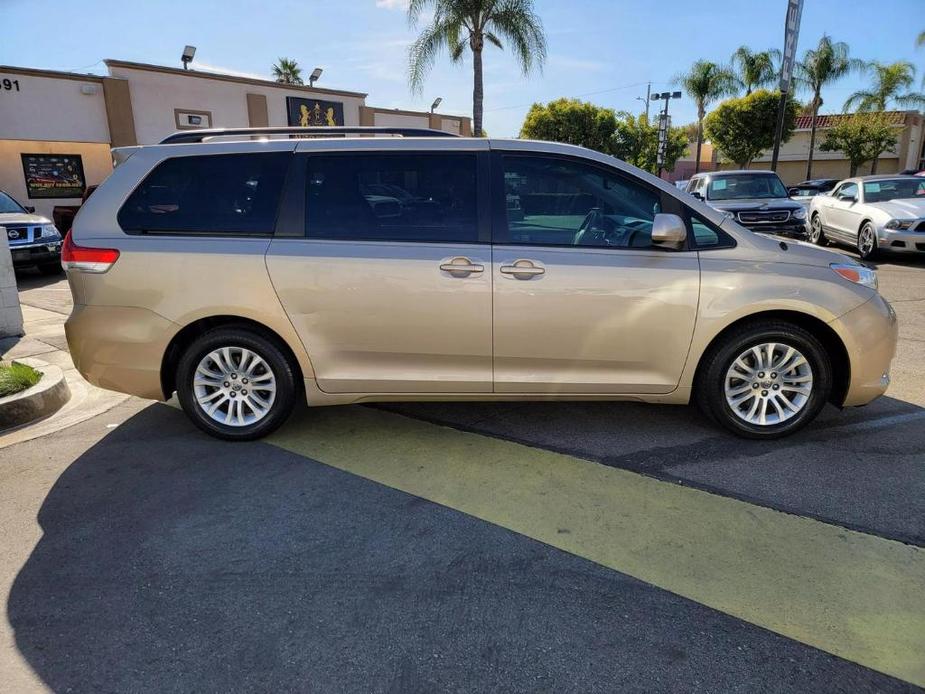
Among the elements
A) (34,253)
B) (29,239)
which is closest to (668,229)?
(34,253)

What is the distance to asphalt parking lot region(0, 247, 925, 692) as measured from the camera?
234cm

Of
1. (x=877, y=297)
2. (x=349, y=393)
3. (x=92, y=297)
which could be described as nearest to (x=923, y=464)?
(x=877, y=297)

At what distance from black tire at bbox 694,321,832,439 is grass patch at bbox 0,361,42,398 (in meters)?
4.88

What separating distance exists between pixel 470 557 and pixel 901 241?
12.1 meters

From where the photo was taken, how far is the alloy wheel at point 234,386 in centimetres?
417

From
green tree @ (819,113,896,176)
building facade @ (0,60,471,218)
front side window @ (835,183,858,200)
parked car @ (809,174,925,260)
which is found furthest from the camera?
green tree @ (819,113,896,176)

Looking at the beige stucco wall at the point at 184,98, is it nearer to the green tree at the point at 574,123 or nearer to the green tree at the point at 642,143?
the green tree at the point at 574,123

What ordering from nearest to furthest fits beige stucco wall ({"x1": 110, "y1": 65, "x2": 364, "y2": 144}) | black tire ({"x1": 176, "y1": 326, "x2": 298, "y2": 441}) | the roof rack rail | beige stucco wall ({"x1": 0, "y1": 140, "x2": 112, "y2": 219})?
black tire ({"x1": 176, "y1": 326, "x2": 298, "y2": 441}) → the roof rack rail → beige stucco wall ({"x1": 0, "y1": 140, "x2": 112, "y2": 219}) → beige stucco wall ({"x1": 110, "y1": 65, "x2": 364, "y2": 144})

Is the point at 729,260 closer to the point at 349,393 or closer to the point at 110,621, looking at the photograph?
the point at 349,393

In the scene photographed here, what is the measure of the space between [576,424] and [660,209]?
61.2 inches

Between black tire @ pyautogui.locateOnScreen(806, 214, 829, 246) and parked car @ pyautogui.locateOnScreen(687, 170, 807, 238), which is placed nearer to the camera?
parked car @ pyautogui.locateOnScreen(687, 170, 807, 238)

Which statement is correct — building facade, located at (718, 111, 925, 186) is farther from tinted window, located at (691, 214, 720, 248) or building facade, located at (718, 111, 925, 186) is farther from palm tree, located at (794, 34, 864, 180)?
tinted window, located at (691, 214, 720, 248)

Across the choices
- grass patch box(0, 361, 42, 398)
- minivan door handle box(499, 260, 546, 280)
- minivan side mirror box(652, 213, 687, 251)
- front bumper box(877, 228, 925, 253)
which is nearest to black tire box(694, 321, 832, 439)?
minivan side mirror box(652, 213, 687, 251)

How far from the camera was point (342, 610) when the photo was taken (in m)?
2.63
